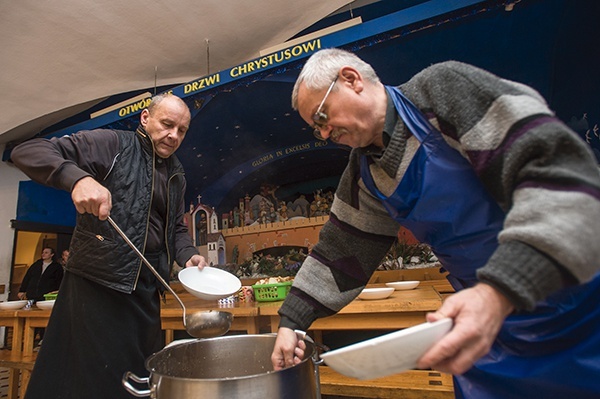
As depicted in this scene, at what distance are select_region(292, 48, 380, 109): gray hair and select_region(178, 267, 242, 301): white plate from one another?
1.08 meters

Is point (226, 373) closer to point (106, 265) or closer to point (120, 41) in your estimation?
point (106, 265)

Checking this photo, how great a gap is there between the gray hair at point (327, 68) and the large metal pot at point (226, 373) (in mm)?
792

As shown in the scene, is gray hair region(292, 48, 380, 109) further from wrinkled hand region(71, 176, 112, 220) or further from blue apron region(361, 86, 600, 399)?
wrinkled hand region(71, 176, 112, 220)

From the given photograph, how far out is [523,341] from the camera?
899 millimetres

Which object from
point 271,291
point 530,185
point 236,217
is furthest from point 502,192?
point 236,217

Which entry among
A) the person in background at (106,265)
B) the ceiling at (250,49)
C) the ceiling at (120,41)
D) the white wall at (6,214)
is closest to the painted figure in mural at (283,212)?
the ceiling at (250,49)

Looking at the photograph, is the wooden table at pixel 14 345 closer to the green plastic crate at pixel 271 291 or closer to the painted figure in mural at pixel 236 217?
the green plastic crate at pixel 271 291

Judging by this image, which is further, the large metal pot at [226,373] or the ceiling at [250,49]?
the ceiling at [250,49]

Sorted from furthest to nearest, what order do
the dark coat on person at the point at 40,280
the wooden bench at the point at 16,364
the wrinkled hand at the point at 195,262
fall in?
the dark coat on person at the point at 40,280, the wooden bench at the point at 16,364, the wrinkled hand at the point at 195,262

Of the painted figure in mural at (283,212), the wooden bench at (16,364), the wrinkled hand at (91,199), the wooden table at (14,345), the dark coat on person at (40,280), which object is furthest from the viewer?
the dark coat on person at (40,280)

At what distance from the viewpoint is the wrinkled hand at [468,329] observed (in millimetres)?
523

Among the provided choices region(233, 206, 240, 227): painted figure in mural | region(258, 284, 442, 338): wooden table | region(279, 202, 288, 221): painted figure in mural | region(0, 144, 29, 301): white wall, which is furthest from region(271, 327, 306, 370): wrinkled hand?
region(0, 144, 29, 301): white wall

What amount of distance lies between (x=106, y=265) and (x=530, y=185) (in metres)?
1.59

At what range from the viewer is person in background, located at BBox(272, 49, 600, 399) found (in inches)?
21.4
